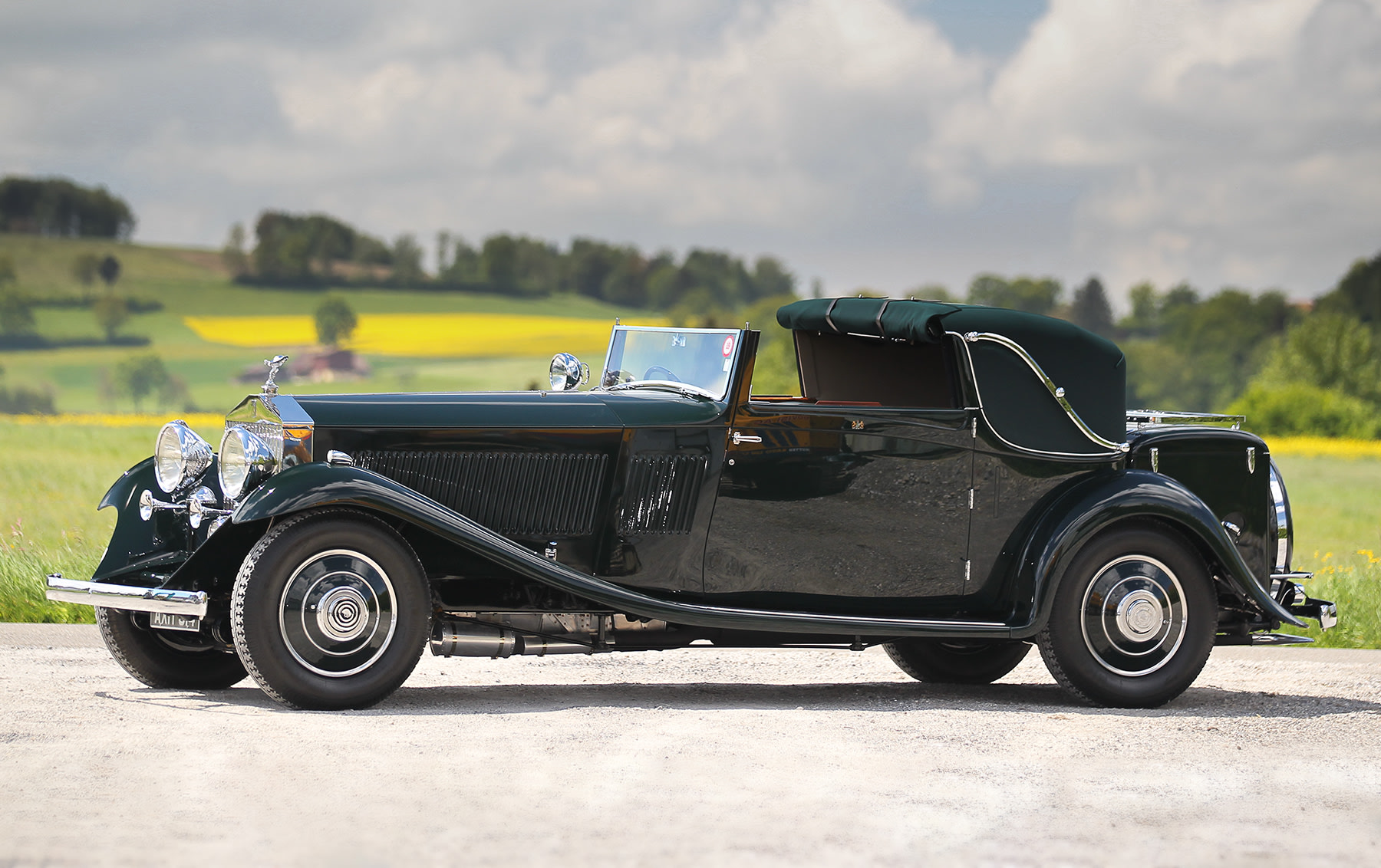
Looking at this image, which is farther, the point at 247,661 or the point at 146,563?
the point at 146,563

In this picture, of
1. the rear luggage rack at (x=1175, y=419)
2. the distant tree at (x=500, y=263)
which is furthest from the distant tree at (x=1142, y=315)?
the rear luggage rack at (x=1175, y=419)

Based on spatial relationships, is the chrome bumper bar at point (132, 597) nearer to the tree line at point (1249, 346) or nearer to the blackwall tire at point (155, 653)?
the blackwall tire at point (155, 653)

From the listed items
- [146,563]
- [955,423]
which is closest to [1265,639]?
[955,423]

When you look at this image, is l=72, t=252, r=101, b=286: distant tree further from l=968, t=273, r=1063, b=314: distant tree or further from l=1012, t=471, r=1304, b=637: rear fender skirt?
l=1012, t=471, r=1304, b=637: rear fender skirt

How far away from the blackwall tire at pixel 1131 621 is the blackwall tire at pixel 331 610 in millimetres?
3141

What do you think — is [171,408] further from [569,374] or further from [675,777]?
[675,777]

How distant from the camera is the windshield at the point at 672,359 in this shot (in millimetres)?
7246

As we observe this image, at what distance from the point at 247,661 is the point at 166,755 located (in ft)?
2.66

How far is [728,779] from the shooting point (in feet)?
17.5

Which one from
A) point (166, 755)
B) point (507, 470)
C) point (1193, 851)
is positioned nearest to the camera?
point (1193, 851)

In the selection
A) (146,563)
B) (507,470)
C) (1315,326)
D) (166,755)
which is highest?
(1315,326)

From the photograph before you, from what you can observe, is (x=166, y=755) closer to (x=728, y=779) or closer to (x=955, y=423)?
(x=728, y=779)

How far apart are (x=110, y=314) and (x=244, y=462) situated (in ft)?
204

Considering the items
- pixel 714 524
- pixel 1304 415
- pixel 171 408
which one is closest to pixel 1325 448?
pixel 1304 415
